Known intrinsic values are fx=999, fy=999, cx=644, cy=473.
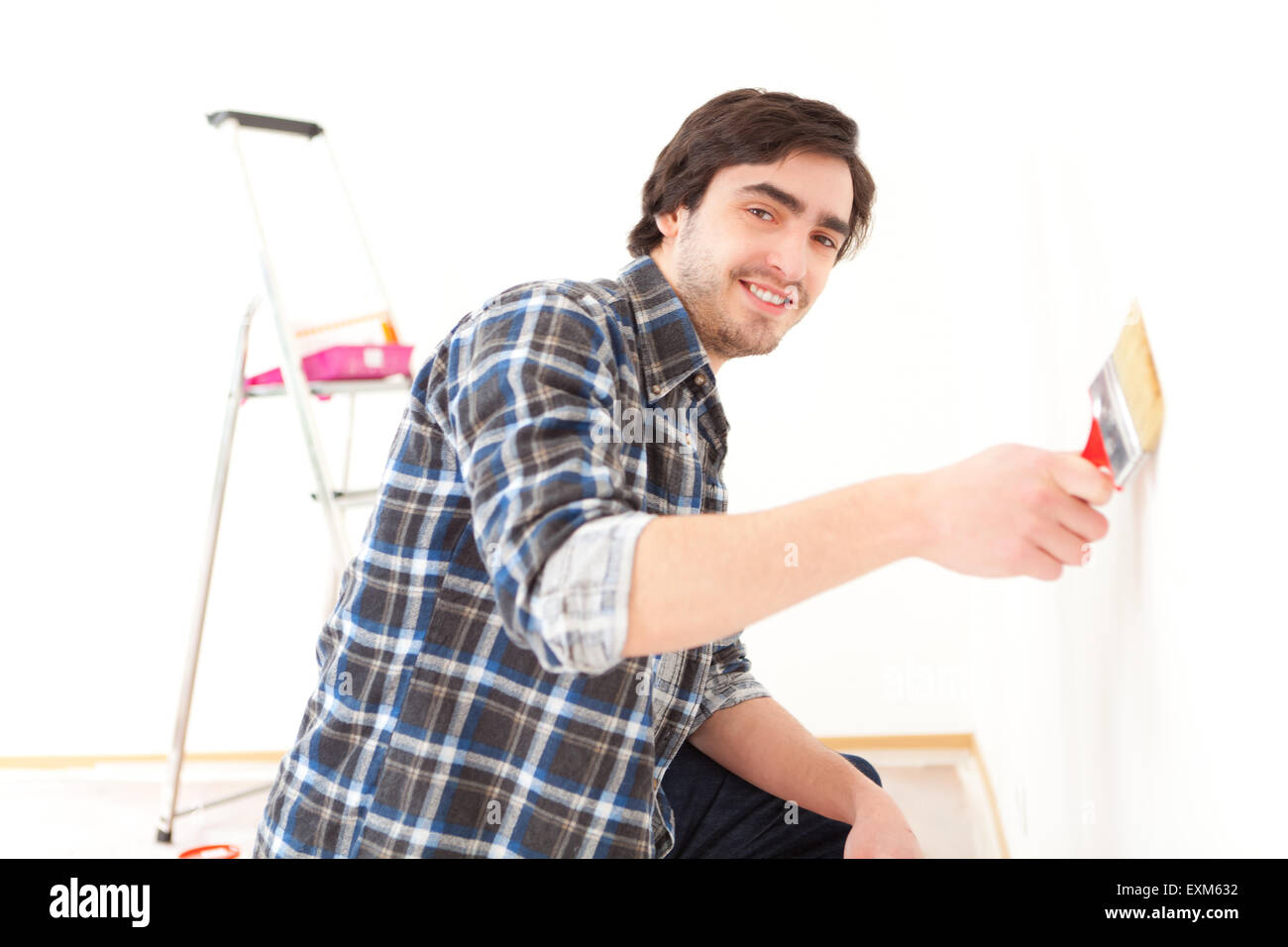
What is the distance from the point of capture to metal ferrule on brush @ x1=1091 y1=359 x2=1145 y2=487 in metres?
0.62

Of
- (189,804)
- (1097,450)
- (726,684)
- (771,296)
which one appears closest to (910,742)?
(726,684)

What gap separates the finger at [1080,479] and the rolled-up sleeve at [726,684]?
59 cm

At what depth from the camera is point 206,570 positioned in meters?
2.04

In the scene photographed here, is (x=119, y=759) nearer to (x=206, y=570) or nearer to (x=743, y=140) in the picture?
(x=206, y=570)

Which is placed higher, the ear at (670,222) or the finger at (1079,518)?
the ear at (670,222)

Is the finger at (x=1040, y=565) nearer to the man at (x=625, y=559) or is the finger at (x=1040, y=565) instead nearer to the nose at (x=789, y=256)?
the man at (x=625, y=559)

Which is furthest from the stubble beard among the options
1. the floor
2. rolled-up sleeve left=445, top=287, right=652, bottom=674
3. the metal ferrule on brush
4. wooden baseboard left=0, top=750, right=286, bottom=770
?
wooden baseboard left=0, top=750, right=286, bottom=770

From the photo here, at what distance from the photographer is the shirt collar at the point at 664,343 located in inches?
38.4

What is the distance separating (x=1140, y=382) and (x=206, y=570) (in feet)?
6.13


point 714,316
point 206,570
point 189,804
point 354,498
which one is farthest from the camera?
point 189,804

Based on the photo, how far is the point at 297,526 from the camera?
2.52 metres

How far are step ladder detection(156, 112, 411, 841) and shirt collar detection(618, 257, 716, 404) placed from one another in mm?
1017

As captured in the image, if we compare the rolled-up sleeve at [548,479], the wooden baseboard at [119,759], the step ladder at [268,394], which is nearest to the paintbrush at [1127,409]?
the rolled-up sleeve at [548,479]

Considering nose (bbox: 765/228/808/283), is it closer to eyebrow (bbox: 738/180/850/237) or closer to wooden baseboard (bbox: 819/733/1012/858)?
eyebrow (bbox: 738/180/850/237)
